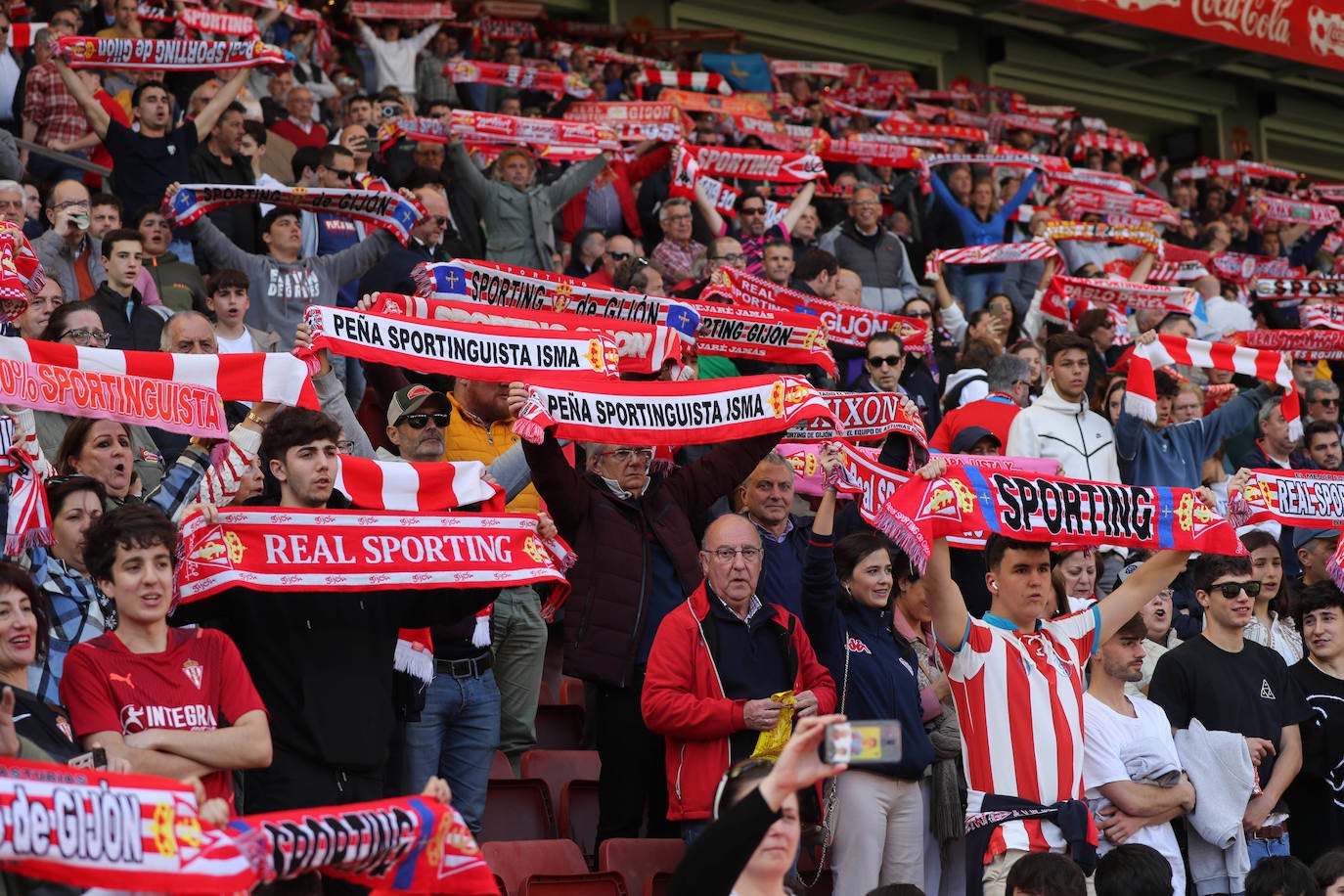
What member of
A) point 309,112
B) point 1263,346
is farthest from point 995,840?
point 309,112

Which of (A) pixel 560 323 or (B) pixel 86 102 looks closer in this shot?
(A) pixel 560 323

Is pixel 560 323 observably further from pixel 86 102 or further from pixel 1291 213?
pixel 1291 213

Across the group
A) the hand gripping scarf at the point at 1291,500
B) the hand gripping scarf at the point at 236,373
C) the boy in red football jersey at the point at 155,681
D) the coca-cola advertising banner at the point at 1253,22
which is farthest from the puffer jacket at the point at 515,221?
the coca-cola advertising banner at the point at 1253,22

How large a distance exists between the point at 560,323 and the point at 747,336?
1623 millimetres

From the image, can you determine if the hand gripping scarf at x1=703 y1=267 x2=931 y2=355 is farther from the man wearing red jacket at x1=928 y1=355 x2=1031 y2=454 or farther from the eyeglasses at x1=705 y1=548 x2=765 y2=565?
Result: the eyeglasses at x1=705 y1=548 x2=765 y2=565

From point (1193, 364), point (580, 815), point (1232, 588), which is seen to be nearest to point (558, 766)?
point (580, 815)

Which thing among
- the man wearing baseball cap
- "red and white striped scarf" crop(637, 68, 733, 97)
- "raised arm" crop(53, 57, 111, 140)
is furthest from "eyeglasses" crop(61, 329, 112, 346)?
"red and white striped scarf" crop(637, 68, 733, 97)

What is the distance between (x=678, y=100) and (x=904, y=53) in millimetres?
8991

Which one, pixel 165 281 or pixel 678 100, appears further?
A: pixel 678 100

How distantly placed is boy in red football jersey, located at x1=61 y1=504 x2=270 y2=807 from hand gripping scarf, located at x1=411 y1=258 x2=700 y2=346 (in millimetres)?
3593

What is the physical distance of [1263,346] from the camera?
462 inches

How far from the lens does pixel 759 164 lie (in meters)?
13.7

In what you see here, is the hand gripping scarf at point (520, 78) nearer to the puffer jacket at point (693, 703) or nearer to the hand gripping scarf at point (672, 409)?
the hand gripping scarf at point (672, 409)

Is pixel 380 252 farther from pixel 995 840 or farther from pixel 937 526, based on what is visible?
pixel 995 840
